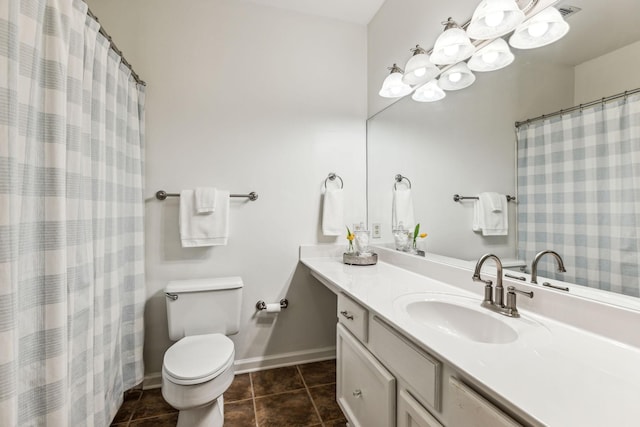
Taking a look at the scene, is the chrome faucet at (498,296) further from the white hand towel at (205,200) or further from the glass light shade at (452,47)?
the white hand towel at (205,200)

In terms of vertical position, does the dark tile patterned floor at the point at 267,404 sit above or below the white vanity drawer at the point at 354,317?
below

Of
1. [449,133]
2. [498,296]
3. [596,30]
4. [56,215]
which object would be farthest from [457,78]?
[56,215]

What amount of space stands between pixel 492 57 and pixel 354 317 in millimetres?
1311

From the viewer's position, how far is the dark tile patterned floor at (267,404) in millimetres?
1559

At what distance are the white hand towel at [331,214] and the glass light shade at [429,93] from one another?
0.83 meters

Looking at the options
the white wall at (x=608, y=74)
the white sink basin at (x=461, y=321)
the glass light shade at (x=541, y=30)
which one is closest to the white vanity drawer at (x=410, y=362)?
the white sink basin at (x=461, y=321)

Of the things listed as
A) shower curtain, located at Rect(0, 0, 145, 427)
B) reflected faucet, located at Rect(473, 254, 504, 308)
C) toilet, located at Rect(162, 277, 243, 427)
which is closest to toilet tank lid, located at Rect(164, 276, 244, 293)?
toilet, located at Rect(162, 277, 243, 427)

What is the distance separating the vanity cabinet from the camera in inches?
27.1

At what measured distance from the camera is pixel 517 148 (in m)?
1.17

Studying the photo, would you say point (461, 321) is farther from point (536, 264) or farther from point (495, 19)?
point (495, 19)

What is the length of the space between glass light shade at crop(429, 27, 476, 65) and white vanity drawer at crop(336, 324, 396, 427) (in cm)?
142

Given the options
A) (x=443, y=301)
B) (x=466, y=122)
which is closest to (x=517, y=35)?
(x=466, y=122)

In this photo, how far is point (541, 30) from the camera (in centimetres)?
108

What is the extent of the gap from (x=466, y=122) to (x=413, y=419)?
1.32m
